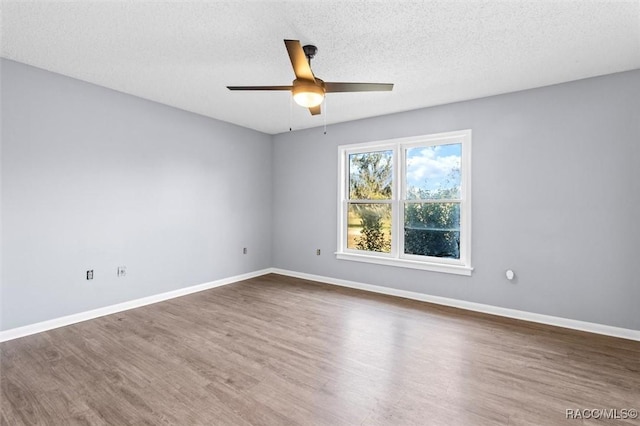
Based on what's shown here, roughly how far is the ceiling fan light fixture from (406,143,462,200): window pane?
244 centimetres

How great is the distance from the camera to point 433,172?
4262 mm

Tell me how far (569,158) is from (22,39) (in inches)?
213

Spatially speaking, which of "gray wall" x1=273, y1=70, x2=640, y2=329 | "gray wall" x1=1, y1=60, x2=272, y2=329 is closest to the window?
"gray wall" x1=273, y1=70, x2=640, y2=329

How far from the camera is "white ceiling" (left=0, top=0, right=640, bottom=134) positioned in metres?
2.13

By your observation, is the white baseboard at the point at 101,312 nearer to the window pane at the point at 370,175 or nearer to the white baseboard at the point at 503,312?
the white baseboard at the point at 503,312

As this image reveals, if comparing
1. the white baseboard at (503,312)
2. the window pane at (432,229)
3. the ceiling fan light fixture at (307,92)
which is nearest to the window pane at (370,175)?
the window pane at (432,229)

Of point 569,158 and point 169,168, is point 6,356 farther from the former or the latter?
point 569,158

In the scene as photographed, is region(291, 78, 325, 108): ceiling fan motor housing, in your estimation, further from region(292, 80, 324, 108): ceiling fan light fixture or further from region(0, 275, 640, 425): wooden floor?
region(0, 275, 640, 425): wooden floor

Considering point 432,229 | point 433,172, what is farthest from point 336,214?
point 433,172

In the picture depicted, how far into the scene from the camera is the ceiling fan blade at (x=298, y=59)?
1865 mm

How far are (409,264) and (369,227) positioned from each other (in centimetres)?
90

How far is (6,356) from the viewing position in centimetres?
257

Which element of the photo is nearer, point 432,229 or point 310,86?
point 310,86

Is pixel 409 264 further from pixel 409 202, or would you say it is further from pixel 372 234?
pixel 409 202
